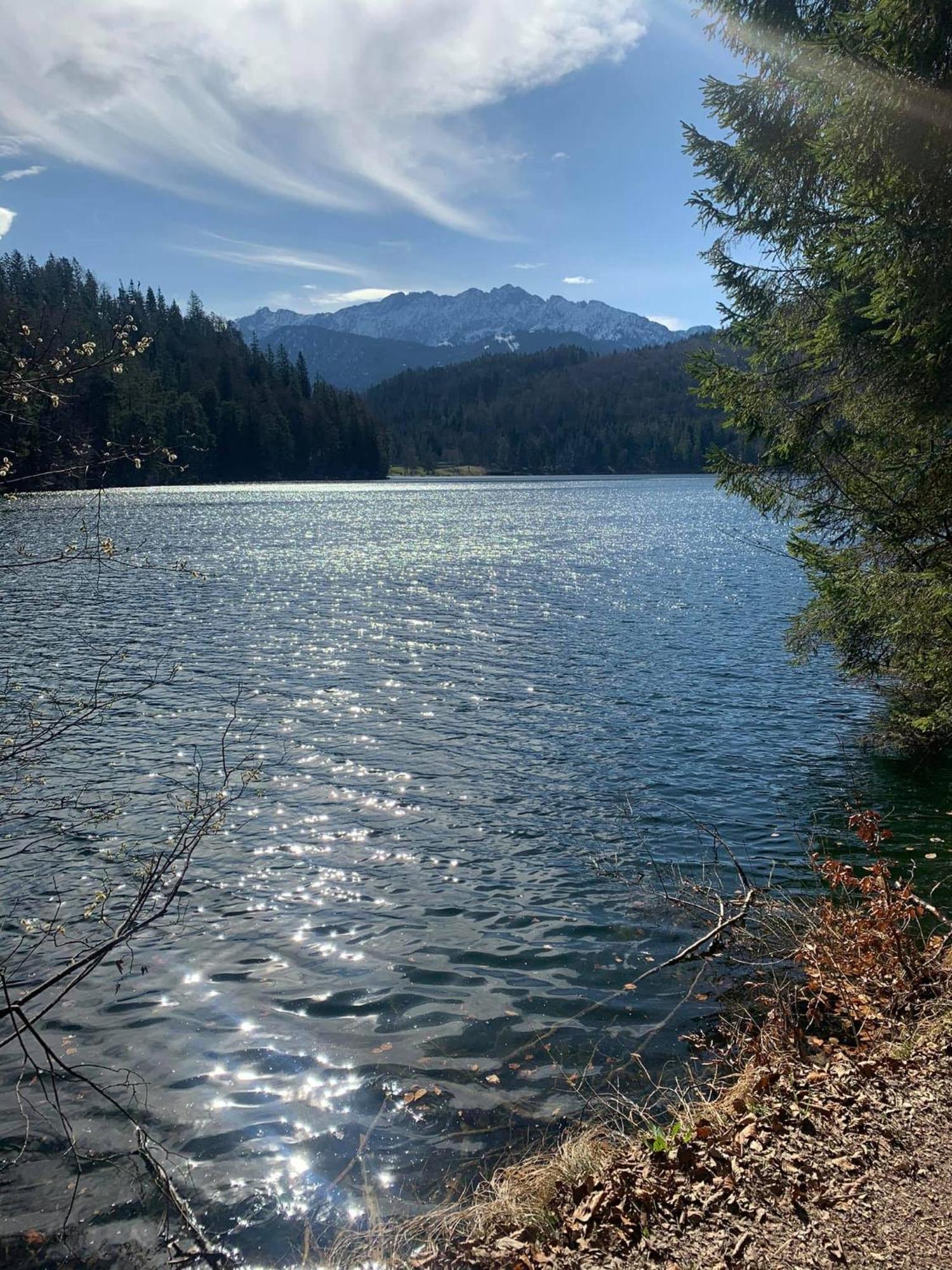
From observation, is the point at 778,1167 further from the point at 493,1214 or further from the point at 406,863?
the point at 406,863

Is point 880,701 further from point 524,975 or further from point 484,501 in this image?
point 484,501

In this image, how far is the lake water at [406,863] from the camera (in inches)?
272

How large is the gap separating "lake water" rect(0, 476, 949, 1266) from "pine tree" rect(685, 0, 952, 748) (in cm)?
411

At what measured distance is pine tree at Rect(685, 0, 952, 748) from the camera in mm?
8414

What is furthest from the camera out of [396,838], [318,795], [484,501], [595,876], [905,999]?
[484,501]

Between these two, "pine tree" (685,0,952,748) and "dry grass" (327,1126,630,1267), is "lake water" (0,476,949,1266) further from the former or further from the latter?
"pine tree" (685,0,952,748)

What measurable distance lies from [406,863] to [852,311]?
10.2 metres

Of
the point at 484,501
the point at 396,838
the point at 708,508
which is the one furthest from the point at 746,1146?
the point at 484,501

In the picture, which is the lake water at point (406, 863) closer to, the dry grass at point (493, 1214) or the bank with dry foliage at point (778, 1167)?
the dry grass at point (493, 1214)

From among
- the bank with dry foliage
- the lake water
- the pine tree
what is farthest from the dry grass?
the pine tree

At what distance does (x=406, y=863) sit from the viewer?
12.2 meters

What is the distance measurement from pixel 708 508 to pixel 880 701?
9357 centimetres

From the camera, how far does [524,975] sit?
9211 millimetres

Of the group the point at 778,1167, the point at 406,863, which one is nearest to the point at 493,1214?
the point at 778,1167
